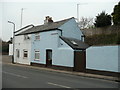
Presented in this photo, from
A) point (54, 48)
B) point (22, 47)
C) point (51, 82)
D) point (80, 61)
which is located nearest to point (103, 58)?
point (80, 61)

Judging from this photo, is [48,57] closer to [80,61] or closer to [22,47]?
[80,61]

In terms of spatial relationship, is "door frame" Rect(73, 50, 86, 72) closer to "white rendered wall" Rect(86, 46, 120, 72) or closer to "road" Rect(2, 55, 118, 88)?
"white rendered wall" Rect(86, 46, 120, 72)

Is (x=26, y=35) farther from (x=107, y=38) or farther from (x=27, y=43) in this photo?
(x=107, y=38)

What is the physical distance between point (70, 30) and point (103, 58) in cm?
998

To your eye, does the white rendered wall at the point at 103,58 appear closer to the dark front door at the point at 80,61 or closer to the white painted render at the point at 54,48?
the dark front door at the point at 80,61

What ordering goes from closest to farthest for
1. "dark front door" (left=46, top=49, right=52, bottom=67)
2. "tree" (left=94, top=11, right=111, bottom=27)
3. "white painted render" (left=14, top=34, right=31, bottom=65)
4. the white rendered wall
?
the white rendered wall < "dark front door" (left=46, top=49, right=52, bottom=67) < "white painted render" (left=14, top=34, right=31, bottom=65) < "tree" (left=94, top=11, right=111, bottom=27)

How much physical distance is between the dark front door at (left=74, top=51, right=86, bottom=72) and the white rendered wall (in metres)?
0.71

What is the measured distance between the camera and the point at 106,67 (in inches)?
643

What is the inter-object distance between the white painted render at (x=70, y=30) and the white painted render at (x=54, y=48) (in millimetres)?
1260

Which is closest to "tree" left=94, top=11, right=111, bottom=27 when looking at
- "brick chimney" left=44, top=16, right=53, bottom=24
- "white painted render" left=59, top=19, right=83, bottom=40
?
"white painted render" left=59, top=19, right=83, bottom=40

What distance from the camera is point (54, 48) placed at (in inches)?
914

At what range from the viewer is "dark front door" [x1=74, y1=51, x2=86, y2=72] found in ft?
62.4

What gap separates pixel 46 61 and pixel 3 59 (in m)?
16.4

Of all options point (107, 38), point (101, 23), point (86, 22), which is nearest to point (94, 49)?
point (107, 38)
